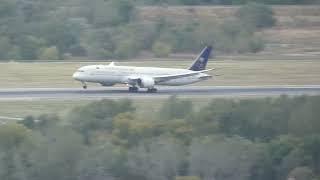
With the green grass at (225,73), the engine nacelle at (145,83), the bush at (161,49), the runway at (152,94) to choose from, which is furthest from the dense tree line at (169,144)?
the bush at (161,49)

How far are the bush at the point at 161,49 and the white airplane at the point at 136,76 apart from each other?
2494 cm

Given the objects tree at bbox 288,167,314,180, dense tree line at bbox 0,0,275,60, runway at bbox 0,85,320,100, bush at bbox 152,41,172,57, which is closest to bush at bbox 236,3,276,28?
dense tree line at bbox 0,0,275,60

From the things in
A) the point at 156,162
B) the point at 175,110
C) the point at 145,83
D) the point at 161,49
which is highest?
the point at 161,49

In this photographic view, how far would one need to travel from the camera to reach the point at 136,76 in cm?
8175

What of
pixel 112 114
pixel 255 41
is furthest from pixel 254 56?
pixel 112 114

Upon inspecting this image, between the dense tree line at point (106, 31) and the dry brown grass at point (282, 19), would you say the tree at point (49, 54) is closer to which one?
the dense tree line at point (106, 31)

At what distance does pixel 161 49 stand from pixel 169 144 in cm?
5479

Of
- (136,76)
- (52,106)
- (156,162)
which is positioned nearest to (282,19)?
(136,76)

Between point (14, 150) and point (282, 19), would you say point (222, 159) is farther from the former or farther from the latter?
point (282, 19)

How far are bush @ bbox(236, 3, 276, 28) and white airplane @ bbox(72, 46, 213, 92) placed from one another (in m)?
37.9

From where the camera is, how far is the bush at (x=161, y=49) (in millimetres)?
108688

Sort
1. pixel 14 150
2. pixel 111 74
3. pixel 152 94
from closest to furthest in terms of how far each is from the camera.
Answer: pixel 14 150, pixel 152 94, pixel 111 74

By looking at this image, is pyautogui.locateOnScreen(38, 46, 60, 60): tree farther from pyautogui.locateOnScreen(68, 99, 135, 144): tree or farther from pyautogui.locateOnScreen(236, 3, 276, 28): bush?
pyautogui.locateOnScreen(68, 99, 135, 144): tree

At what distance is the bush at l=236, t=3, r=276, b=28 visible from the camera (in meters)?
121
